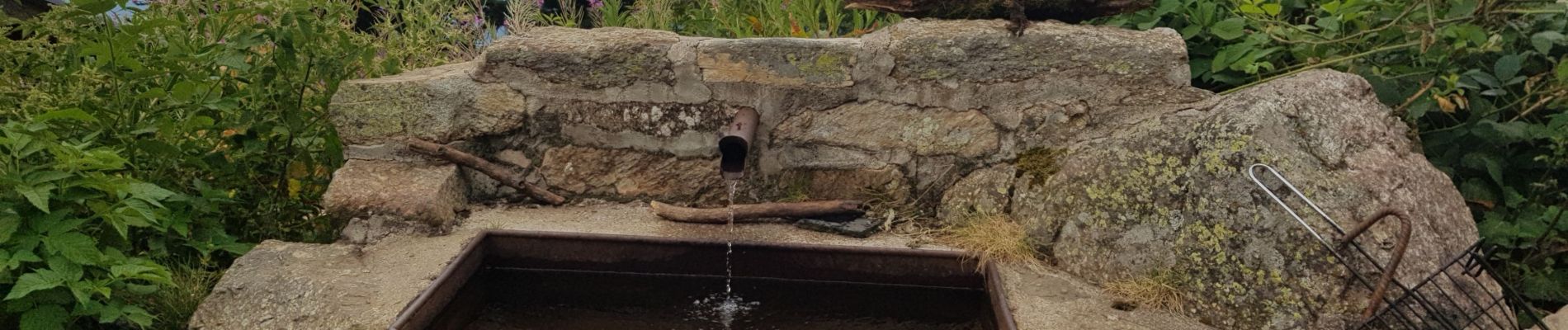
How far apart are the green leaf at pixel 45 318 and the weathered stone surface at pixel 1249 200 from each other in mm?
2992

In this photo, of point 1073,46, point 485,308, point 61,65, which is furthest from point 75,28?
point 1073,46

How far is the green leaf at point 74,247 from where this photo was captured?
294 cm

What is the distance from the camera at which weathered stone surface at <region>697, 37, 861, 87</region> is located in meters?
4.05

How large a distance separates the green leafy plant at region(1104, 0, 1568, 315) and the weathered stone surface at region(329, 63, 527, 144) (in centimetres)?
288

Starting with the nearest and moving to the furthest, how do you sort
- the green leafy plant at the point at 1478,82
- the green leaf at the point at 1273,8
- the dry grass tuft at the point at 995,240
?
1. the dry grass tuft at the point at 995,240
2. the green leafy plant at the point at 1478,82
3. the green leaf at the point at 1273,8

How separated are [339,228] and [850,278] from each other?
185 cm

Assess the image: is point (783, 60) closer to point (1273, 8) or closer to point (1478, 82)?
point (1273, 8)

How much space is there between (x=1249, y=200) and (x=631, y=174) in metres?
2.27

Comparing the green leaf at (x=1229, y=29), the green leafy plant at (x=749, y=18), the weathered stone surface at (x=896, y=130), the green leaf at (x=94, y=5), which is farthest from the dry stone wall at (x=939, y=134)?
the green leafy plant at (x=749, y=18)

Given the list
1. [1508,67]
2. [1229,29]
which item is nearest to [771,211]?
[1229,29]

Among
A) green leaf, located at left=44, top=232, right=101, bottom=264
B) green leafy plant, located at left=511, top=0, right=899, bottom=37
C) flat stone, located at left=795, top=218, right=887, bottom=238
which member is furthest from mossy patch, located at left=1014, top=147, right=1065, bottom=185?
green leaf, located at left=44, top=232, right=101, bottom=264

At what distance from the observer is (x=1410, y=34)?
4.22 meters

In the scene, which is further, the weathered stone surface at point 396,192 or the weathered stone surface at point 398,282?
the weathered stone surface at point 396,192

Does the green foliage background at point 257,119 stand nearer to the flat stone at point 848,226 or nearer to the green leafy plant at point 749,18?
the green leafy plant at point 749,18
